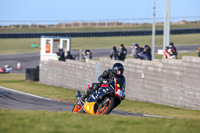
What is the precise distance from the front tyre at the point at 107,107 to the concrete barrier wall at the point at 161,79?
5.40 m

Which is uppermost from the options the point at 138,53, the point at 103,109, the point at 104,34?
the point at 104,34

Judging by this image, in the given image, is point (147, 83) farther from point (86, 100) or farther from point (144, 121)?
point (144, 121)

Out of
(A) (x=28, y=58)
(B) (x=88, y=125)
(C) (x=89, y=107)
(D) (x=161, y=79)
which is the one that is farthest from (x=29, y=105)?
(A) (x=28, y=58)

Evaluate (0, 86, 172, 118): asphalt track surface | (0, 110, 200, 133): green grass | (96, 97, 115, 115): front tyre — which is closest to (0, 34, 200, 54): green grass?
(0, 86, 172, 118): asphalt track surface

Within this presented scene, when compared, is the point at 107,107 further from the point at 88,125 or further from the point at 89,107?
the point at 88,125

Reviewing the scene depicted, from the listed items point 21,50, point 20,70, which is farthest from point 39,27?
point 20,70

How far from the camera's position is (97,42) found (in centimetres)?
6444

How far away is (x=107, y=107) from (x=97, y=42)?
175 ft

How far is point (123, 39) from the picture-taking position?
63.9m

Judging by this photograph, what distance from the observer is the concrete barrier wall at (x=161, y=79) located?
16016mm

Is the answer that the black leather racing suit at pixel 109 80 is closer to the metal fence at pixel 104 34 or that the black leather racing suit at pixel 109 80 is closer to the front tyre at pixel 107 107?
the front tyre at pixel 107 107

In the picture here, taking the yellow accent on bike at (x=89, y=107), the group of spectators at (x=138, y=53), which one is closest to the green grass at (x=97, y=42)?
the group of spectators at (x=138, y=53)

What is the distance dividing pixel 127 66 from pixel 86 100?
872 cm

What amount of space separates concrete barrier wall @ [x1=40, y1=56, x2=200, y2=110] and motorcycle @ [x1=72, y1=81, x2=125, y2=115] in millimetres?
5312
